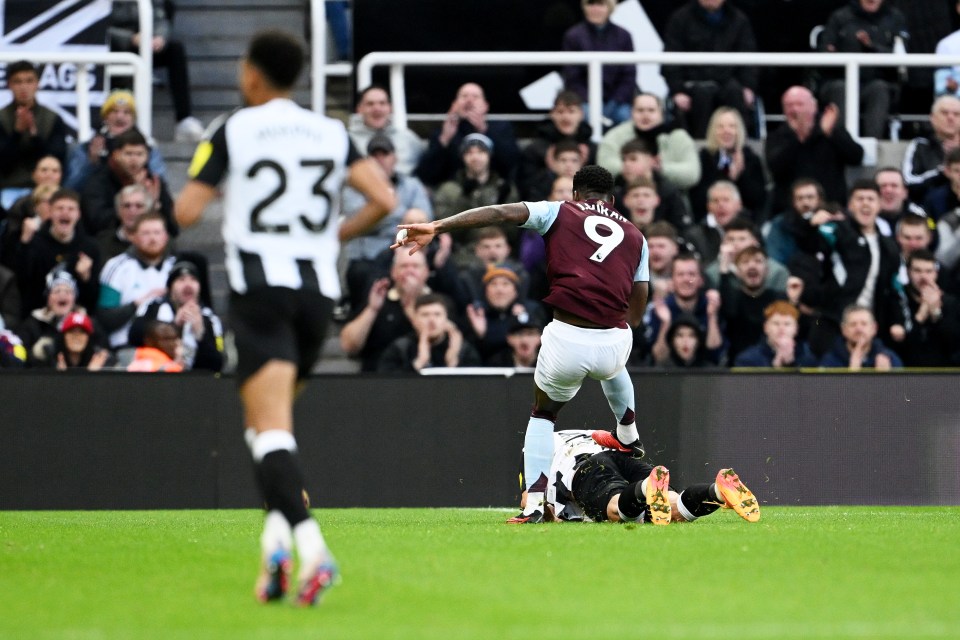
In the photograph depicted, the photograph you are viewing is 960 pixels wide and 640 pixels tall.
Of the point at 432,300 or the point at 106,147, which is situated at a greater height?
the point at 106,147

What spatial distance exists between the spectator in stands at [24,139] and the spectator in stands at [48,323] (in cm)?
204

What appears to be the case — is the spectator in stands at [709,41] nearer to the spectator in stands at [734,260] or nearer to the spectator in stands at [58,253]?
the spectator in stands at [734,260]

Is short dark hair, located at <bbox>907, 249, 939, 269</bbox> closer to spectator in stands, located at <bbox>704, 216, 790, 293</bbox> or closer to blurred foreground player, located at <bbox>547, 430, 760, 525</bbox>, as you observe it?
spectator in stands, located at <bbox>704, 216, 790, 293</bbox>

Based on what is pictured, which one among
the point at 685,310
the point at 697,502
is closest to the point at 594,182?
the point at 697,502

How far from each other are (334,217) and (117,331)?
8.41 meters

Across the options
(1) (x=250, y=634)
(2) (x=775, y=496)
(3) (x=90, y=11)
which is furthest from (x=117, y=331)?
(1) (x=250, y=634)

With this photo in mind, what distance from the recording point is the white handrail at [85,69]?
16.4 metres

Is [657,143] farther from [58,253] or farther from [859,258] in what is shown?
[58,253]

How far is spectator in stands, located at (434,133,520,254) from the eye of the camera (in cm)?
1562

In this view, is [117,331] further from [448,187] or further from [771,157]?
[771,157]

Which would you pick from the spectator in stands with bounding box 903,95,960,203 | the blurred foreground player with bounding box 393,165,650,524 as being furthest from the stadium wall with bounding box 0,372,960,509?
the spectator in stands with bounding box 903,95,960,203

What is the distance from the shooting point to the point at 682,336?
14672 millimetres

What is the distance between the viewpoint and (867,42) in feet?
58.4

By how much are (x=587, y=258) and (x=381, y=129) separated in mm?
6209
